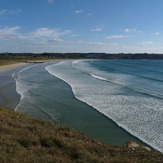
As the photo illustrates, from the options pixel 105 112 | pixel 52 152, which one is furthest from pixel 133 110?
pixel 52 152

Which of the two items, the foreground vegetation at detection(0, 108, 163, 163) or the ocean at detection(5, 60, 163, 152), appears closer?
the foreground vegetation at detection(0, 108, 163, 163)


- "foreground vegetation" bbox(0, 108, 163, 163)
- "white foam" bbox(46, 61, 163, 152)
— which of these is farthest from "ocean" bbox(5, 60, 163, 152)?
"foreground vegetation" bbox(0, 108, 163, 163)

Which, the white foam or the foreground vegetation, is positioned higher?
the foreground vegetation

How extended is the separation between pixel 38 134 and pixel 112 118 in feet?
26.5

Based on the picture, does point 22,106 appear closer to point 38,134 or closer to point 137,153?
point 38,134

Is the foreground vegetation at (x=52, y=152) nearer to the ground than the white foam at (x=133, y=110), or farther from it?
farther from it

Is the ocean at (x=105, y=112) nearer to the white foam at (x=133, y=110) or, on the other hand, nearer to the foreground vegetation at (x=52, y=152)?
the white foam at (x=133, y=110)

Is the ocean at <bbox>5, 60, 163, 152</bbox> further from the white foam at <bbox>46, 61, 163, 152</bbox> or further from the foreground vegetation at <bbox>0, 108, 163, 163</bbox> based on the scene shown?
the foreground vegetation at <bbox>0, 108, 163, 163</bbox>

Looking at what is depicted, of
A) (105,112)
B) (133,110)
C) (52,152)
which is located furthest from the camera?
(133,110)

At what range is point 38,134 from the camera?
29.7 feet

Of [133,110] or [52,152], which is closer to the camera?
[52,152]

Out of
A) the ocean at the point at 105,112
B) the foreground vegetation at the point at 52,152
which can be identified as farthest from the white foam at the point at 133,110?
the foreground vegetation at the point at 52,152

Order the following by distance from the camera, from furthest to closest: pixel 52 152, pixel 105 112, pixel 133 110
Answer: pixel 133 110 < pixel 105 112 < pixel 52 152

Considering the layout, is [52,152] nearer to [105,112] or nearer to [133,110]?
[105,112]
